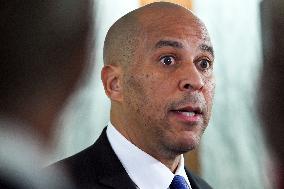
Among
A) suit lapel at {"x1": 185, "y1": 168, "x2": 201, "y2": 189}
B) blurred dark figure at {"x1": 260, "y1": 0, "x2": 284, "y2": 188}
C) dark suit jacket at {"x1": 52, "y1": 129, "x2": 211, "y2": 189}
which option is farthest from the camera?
blurred dark figure at {"x1": 260, "y1": 0, "x2": 284, "y2": 188}

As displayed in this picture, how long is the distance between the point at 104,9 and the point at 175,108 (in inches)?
11.8

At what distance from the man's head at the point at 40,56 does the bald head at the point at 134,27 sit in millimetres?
66

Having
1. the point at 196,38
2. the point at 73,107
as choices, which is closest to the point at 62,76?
the point at 73,107

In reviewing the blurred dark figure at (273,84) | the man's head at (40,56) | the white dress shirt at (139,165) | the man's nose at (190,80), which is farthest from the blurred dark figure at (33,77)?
the blurred dark figure at (273,84)

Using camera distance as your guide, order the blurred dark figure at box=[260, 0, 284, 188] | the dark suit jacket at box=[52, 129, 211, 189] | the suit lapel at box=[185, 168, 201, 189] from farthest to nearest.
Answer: the blurred dark figure at box=[260, 0, 284, 188] → the suit lapel at box=[185, 168, 201, 189] → the dark suit jacket at box=[52, 129, 211, 189]

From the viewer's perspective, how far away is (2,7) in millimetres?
1010

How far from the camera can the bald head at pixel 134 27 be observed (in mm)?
1030

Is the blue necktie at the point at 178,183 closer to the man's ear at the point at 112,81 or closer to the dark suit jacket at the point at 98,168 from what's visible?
the dark suit jacket at the point at 98,168

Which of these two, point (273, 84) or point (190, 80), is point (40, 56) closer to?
point (190, 80)

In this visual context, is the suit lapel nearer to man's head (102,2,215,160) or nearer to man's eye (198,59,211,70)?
man's head (102,2,215,160)

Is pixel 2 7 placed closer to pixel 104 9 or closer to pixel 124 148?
pixel 104 9

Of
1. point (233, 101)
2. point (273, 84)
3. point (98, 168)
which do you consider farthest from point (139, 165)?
point (273, 84)

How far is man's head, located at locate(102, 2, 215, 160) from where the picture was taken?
3.26 feet

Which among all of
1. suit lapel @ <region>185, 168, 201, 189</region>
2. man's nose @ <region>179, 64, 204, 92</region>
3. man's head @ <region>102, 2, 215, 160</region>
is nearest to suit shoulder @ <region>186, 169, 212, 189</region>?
suit lapel @ <region>185, 168, 201, 189</region>
